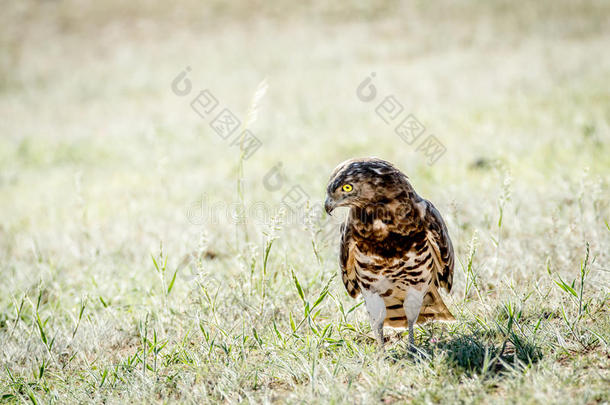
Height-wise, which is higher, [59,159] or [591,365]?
[59,159]

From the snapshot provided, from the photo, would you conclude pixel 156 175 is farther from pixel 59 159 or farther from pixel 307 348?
pixel 307 348

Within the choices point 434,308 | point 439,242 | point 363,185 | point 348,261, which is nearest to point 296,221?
point 348,261

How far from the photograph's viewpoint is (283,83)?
16.4 m

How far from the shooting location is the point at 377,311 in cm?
295

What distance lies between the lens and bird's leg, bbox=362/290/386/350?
2.94m

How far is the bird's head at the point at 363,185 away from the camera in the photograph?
2.71 m

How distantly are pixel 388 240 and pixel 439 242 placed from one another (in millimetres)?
378

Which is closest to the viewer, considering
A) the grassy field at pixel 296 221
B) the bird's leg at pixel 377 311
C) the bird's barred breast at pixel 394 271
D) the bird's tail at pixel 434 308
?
the grassy field at pixel 296 221

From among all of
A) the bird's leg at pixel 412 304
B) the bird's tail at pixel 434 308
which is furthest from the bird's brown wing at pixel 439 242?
the bird's leg at pixel 412 304

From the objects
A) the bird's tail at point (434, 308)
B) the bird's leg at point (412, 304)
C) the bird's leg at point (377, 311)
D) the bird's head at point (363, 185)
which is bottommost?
the bird's tail at point (434, 308)

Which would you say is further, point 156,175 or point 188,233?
point 156,175

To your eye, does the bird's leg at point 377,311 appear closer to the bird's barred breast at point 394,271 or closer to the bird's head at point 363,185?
the bird's barred breast at point 394,271

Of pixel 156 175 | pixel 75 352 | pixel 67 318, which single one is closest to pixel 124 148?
pixel 156 175

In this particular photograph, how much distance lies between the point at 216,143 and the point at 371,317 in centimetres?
888
